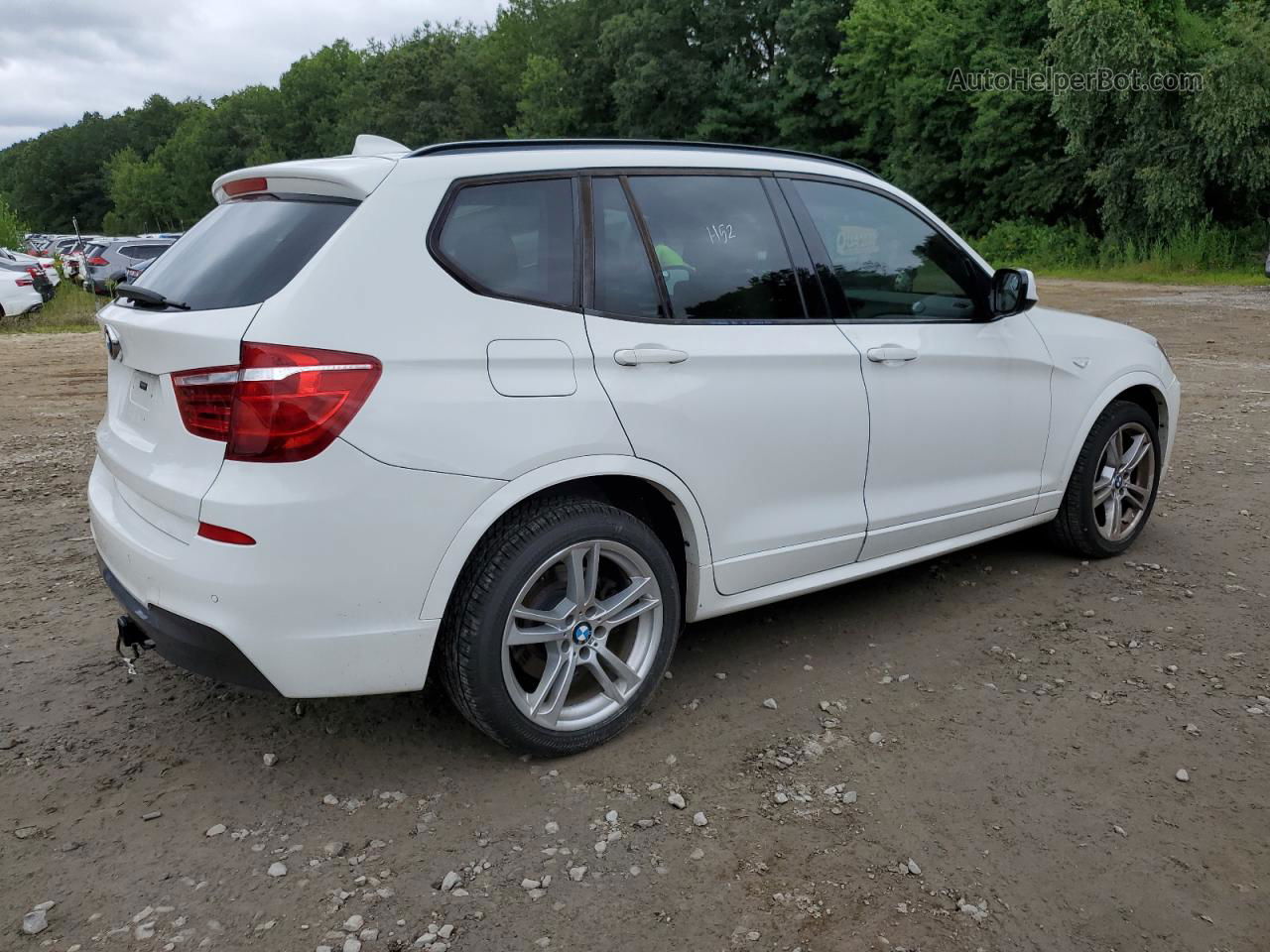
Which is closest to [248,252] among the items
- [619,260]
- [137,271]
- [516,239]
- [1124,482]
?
[516,239]

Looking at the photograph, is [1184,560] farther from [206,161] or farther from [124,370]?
[206,161]

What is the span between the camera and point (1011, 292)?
4270mm

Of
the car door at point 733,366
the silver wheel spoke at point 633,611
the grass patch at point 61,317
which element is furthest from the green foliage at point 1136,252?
the silver wheel spoke at point 633,611

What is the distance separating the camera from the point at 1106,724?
11.4 feet

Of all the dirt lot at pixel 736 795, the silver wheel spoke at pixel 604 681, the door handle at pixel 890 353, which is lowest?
the dirt lot at pixel 736 795

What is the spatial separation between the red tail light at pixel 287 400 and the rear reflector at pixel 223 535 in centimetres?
19

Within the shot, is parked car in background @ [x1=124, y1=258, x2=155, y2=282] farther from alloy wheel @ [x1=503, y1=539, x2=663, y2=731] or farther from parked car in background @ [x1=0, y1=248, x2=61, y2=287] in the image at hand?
parked car in background @ [x1=0, y1=248, x2=61, y2=287]

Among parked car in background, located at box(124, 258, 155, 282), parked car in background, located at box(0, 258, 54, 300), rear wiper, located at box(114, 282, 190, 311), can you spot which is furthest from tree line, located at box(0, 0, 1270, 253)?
rear wiper, located at box(114, 282, 190, 311)

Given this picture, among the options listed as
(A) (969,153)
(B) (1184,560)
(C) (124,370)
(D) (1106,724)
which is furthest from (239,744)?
(A) (969,153)

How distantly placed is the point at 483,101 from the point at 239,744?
276ft

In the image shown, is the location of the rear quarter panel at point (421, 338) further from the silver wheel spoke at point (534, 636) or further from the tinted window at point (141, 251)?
the tinted window at point (141, 251)

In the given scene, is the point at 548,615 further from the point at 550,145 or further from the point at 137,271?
the point at 137,271

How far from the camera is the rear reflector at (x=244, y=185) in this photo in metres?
3.21

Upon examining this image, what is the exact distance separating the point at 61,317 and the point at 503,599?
20.6m
